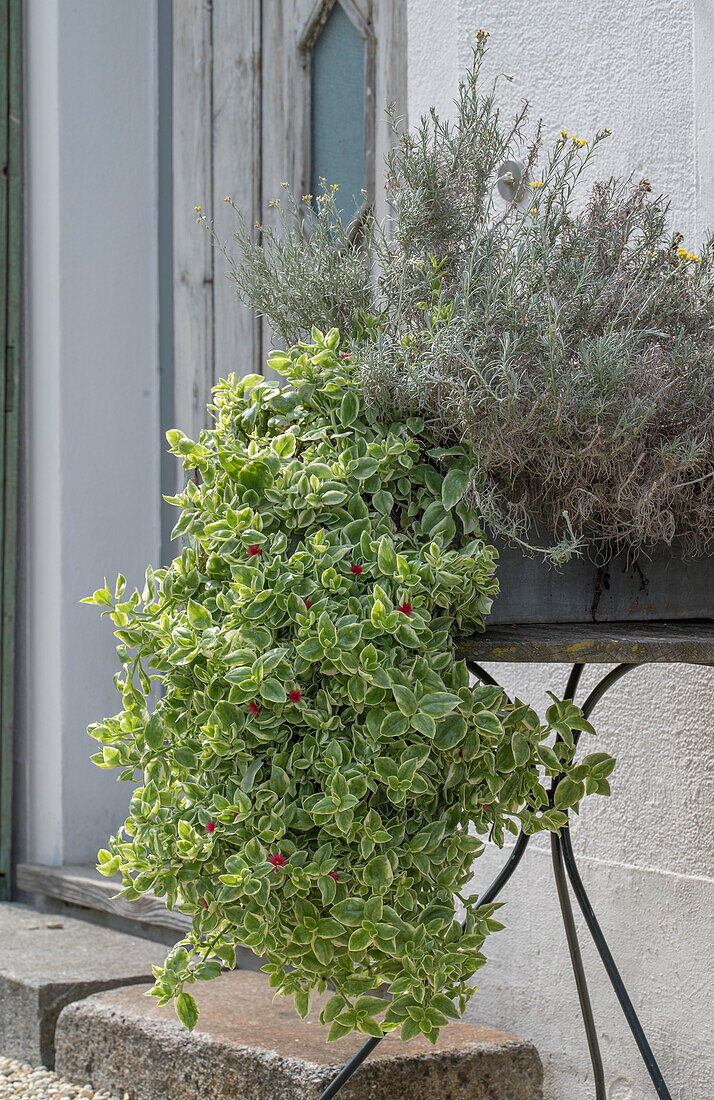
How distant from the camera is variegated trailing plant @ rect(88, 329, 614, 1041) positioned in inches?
45.3

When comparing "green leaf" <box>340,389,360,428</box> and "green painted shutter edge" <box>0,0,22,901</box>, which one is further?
"green painted shutter edge" <box>0,0,22,901</box>

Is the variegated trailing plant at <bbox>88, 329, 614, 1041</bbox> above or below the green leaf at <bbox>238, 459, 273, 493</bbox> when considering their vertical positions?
below

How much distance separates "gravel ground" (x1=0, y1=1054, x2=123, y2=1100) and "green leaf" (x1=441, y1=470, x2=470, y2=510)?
1438 millimetres

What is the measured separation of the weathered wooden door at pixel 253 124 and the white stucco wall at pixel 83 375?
7.2 inches

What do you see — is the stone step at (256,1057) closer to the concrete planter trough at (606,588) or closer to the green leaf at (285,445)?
the concrete planter trough at (606,588)

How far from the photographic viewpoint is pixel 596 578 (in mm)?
1341

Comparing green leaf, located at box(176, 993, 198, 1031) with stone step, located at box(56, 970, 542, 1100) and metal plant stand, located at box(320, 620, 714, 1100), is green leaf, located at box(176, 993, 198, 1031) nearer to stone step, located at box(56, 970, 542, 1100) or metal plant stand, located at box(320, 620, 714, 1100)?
metal plant stand, located at box(320, 620, 714, 1100)

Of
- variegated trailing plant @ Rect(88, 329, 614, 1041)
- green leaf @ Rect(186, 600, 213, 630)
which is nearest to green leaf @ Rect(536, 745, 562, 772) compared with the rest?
variegated trailing plant @ Rect(88, 329, 614, 1041)

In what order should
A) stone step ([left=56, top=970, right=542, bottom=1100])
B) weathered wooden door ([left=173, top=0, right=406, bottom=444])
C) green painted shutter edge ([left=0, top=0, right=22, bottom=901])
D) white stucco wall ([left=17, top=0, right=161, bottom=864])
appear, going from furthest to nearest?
green painted shutter edge ([left=0, top=0, right=22, bottom=901]) → white stucco wall ([left=17, top=0, right=161, bottom=864]) → weathered wooden door ([left=173, top=0, right=406, bottom=444]) → stone step ([left=56, top=970, right=542, bottom=1100])

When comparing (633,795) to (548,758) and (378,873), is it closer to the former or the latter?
(548,758)

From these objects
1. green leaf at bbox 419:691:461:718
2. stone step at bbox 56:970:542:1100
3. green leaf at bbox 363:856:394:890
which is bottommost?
stone step at bbox 56:970:542:1100

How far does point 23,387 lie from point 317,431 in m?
2.20

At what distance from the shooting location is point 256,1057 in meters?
1.81

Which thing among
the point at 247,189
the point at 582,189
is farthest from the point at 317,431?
the point at 247,189
